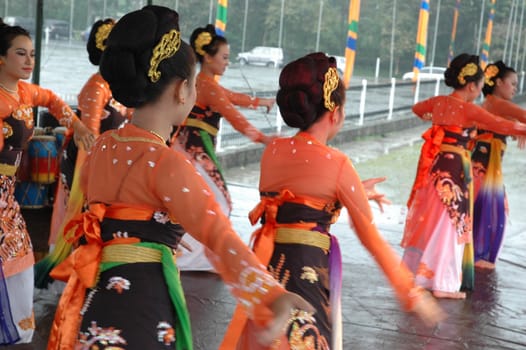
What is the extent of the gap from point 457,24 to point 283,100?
8662 mm

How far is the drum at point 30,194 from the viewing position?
306 inches

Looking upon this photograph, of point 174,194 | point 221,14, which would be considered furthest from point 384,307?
point 221,14

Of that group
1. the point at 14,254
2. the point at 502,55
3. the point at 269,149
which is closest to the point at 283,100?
the point at 269,149

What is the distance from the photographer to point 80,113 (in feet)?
17.5

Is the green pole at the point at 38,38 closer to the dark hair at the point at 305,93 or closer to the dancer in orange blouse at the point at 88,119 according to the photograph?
the dancer in orange blouse at the point at 88,119

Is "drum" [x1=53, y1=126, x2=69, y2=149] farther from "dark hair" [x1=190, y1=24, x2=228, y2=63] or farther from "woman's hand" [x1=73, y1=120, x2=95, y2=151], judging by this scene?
"woman's hand" [x1=73, y1=120, x2=95, y2=151]

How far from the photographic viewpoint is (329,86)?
309 centimetres

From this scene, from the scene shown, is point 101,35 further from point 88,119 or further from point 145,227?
point 145,227

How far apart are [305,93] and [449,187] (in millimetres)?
2811

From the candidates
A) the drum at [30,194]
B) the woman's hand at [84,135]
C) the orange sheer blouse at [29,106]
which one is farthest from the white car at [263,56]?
the woman's hand at [84,135]

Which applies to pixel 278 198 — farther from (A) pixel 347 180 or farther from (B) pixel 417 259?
(B) pixel 417 259

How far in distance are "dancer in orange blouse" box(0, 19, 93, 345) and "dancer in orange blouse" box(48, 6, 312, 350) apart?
1.69m

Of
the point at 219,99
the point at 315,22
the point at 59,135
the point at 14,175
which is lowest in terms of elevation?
the point at 59,135

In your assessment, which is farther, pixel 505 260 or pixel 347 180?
pixel 505 260
